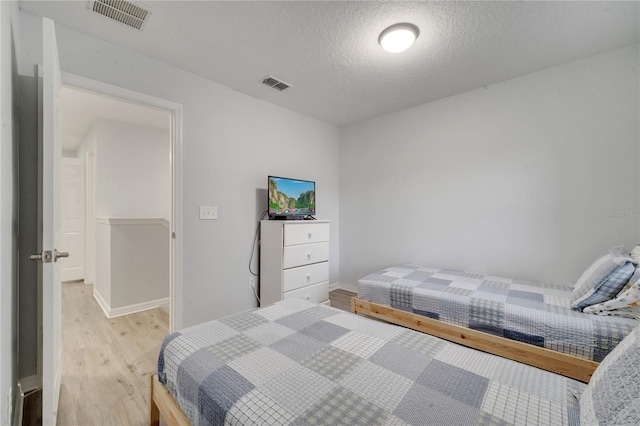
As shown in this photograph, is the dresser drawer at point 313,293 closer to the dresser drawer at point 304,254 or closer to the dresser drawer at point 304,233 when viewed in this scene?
the dresser drawer at point 304,254

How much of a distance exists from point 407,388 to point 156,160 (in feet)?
13.3

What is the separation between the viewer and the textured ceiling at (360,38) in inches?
65.8

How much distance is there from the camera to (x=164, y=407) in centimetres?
117

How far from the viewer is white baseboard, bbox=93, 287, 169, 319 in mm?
2898

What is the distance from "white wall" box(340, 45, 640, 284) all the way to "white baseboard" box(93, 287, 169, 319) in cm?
265

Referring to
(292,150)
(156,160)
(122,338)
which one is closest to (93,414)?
(122,338)

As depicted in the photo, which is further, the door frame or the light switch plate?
the light switch plate

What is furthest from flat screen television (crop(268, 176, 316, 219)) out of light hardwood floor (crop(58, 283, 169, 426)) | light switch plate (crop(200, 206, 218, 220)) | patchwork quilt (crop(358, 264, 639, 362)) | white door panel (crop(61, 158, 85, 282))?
white door panel (crop(61, 158, 85, 282))

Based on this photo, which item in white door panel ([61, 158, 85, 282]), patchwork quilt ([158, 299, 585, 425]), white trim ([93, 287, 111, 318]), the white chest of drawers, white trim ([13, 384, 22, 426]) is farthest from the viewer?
white door panel ([61, 158, 85, 282])

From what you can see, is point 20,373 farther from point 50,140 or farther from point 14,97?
point 14,97

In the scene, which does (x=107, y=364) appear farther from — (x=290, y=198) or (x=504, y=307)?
(x=504, y=307)

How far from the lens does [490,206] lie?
267 centimetres

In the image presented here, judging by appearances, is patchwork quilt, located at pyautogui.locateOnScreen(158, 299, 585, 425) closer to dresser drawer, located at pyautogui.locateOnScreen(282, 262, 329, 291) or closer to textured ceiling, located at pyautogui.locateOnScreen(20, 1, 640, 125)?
dresser drawer, located at pyautogui.locateOnScreen(282, 262, 329, 291)

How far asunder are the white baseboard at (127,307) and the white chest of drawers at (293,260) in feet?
4.61
